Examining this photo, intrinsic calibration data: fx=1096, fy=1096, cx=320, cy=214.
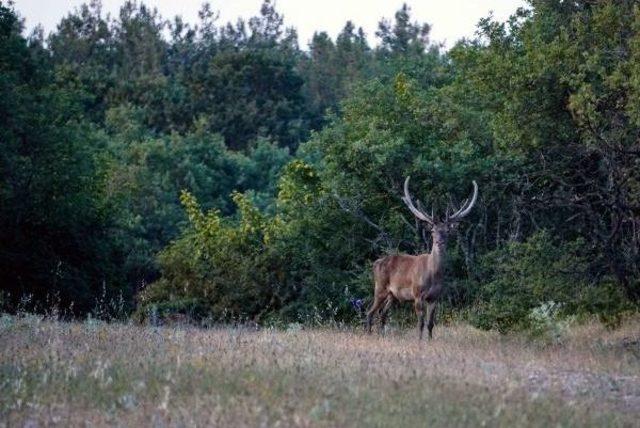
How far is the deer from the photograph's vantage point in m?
16.9

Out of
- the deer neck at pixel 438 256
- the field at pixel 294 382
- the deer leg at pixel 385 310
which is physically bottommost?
the deer leg at pixel 385 310

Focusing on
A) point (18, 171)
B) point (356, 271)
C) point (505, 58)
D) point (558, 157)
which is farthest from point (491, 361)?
point (18, 171)

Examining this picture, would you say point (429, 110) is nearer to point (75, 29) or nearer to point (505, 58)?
point (505, 58)

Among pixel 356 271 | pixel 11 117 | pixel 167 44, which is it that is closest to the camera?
pixel 356 271

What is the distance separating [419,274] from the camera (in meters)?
17.3

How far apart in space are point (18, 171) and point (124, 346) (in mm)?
15435

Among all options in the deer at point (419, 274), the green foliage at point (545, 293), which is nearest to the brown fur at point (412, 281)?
the deer at point (419, 274)

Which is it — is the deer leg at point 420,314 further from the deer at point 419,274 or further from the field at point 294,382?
the field at point 294,382

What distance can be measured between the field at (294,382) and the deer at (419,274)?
126 inches

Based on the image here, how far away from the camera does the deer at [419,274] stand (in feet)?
55.4

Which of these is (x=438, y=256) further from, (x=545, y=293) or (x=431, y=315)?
(x=545, y=293)

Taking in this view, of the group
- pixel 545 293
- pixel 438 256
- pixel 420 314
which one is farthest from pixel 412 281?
pixel 545 293

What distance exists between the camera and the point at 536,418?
8.27m

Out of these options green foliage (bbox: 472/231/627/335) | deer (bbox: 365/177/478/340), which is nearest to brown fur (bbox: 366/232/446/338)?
deer (bbox: 365/177/478/340)
